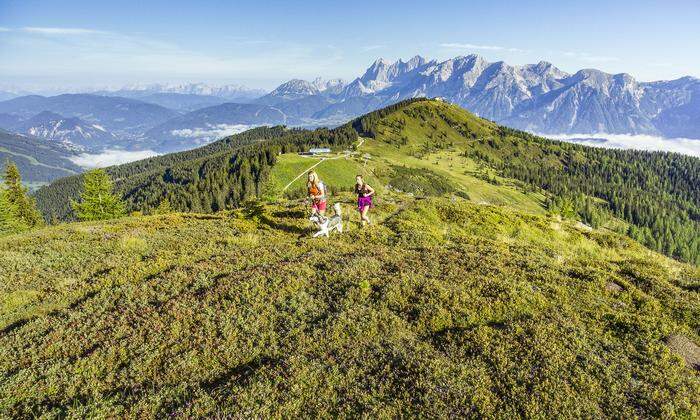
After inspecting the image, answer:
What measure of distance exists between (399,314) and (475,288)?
11.8 feet

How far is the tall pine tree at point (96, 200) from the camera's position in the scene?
232 feet

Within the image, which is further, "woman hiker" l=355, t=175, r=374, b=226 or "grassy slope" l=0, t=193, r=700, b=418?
"woman hiker" l=355, t=175, r=374, b=226

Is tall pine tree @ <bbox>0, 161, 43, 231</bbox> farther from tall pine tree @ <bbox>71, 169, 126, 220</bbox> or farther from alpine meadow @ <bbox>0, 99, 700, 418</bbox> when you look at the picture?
alpine meadow @ <bbox>0, 99, 700, 418</bbox>

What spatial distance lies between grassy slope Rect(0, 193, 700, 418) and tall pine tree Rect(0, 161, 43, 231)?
6938 centimetres

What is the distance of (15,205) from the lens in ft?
240

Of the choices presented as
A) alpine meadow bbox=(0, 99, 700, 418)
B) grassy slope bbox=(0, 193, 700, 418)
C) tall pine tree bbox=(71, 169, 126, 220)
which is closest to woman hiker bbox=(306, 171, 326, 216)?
alpine meadow bbox=(0, 99, 700, 418)

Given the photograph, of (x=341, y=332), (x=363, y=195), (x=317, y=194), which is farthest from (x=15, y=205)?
(x=341, y=332)

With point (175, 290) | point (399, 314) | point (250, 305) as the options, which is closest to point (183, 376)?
point (250, 305)

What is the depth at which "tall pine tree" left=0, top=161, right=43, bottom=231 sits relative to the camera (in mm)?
70375

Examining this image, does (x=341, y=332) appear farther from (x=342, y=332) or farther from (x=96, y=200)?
(x=96, y=200)

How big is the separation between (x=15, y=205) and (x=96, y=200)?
17.5m

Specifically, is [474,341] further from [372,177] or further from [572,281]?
[372,177]

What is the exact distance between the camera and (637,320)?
40.0ft

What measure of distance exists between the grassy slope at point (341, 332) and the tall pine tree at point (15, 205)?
6938 centimetres
